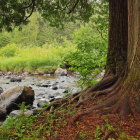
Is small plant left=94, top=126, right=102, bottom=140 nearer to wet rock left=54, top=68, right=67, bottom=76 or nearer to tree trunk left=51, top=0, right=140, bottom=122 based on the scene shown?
tree trunk left=51, top=0, right=140, bottom=122

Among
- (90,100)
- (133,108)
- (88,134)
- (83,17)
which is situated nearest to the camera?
(88,134)

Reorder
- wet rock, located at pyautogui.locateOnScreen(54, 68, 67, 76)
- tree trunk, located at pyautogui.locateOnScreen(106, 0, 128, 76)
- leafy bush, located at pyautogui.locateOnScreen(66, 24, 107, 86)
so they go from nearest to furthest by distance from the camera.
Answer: tree trunk, located at pyautogui.locateOnScreen(106, 0, 128, 76)
leafy bush, located at pyautogui.locateOnScreen(66, 24, 107, 86)
wet rock, located at pyautogui.locateOnScreen(54, 68, 67, 76)

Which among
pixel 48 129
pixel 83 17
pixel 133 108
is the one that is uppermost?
pixel 83 17

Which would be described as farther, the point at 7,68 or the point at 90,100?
the point at 7,68

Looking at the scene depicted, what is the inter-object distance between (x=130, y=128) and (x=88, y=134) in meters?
0.65

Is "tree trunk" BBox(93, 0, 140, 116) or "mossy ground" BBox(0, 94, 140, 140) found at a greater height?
"tree trunk" BBox(93, 0, 140, 116)

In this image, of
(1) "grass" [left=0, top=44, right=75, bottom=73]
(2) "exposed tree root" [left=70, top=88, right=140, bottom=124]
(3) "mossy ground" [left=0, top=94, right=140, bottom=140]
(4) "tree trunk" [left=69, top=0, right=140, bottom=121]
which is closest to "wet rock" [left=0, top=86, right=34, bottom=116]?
(3) "mossy ground" [left=0, top=94, right=140, bottom=140]

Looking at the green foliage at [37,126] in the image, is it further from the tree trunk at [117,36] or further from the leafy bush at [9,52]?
the leafy bush at [9,52]

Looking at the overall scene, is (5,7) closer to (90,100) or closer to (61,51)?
(90,100)

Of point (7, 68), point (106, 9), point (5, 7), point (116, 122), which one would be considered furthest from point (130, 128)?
point (7, 68)

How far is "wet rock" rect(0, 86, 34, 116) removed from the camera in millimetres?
7393

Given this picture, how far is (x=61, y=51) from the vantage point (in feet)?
75.7

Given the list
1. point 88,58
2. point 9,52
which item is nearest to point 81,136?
point 88,58

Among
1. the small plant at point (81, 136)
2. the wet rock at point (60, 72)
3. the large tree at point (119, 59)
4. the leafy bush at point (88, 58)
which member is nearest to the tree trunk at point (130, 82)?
the large tree at point (119, 59)
